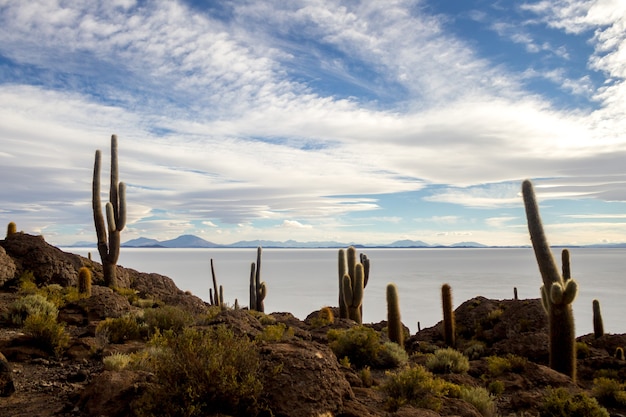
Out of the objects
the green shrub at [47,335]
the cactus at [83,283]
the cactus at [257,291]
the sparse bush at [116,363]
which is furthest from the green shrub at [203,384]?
the cactus at [257,291]

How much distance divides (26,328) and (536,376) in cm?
1236

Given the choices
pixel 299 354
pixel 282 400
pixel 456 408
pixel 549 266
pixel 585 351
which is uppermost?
pixel 549 266

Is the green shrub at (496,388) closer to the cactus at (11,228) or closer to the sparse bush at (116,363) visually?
the sparse bush at (116,363)

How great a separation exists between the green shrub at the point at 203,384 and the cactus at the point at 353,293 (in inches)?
616

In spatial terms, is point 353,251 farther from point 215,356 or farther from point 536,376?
point 215,356

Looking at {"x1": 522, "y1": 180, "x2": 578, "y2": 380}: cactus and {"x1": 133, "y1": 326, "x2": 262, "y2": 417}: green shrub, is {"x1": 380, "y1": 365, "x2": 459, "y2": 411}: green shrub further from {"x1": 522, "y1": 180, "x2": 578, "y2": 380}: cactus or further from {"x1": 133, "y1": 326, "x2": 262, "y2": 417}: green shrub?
{"x1": 522, "y1": 180, "x2": 578, "y2": 380}: cactus

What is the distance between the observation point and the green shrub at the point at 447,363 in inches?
537

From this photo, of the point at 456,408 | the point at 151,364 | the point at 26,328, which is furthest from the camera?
the point at 26,328

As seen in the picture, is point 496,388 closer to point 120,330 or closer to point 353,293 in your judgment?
point 120,330

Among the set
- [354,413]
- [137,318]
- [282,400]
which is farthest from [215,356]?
[137,318]

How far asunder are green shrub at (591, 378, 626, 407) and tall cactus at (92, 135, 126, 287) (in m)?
19.8

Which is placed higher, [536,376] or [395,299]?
[395,299]

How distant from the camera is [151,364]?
7.99m

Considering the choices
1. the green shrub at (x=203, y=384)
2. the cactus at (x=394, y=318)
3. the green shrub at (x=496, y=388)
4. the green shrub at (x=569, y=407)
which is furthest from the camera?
the cactus at (x=394, y=318)
